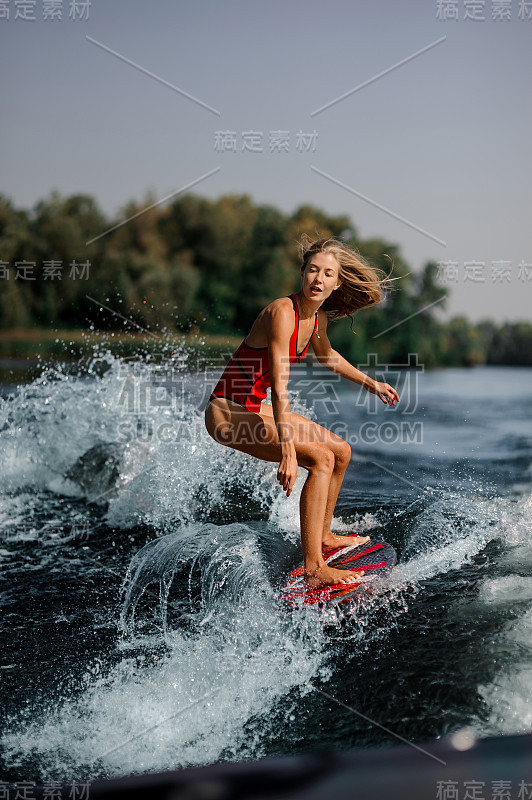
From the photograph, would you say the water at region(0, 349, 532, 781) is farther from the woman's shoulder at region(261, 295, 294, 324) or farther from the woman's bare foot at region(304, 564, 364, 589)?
the woman's shoulder at region(261, 295, 294, 324)

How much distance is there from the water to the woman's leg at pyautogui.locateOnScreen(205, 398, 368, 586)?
18cm

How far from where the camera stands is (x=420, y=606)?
10.6ft

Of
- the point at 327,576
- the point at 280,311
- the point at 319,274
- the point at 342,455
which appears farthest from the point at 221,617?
the point at 319,274

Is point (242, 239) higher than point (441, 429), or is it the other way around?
point (242, 239)

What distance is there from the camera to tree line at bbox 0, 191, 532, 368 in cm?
3195

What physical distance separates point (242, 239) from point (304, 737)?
4693cm

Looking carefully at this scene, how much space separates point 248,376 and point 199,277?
130ft

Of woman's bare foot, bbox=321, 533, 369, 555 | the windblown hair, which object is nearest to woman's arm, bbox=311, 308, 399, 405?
the windblown hair

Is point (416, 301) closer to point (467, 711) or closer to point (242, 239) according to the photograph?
point (242, 239)

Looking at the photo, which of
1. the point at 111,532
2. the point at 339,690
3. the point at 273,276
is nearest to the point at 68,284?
the point at 273,276

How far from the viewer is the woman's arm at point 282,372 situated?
3031mm

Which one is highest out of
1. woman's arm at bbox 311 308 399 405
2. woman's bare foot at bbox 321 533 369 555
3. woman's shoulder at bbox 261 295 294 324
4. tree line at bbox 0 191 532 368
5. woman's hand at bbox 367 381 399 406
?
tree line at bbox 0 191 532 368

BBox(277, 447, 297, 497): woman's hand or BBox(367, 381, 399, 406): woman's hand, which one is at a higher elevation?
BBox(367, 381, 399, 406): woman's hand

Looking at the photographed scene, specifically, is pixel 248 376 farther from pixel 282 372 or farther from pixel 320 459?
pixel 320 459
